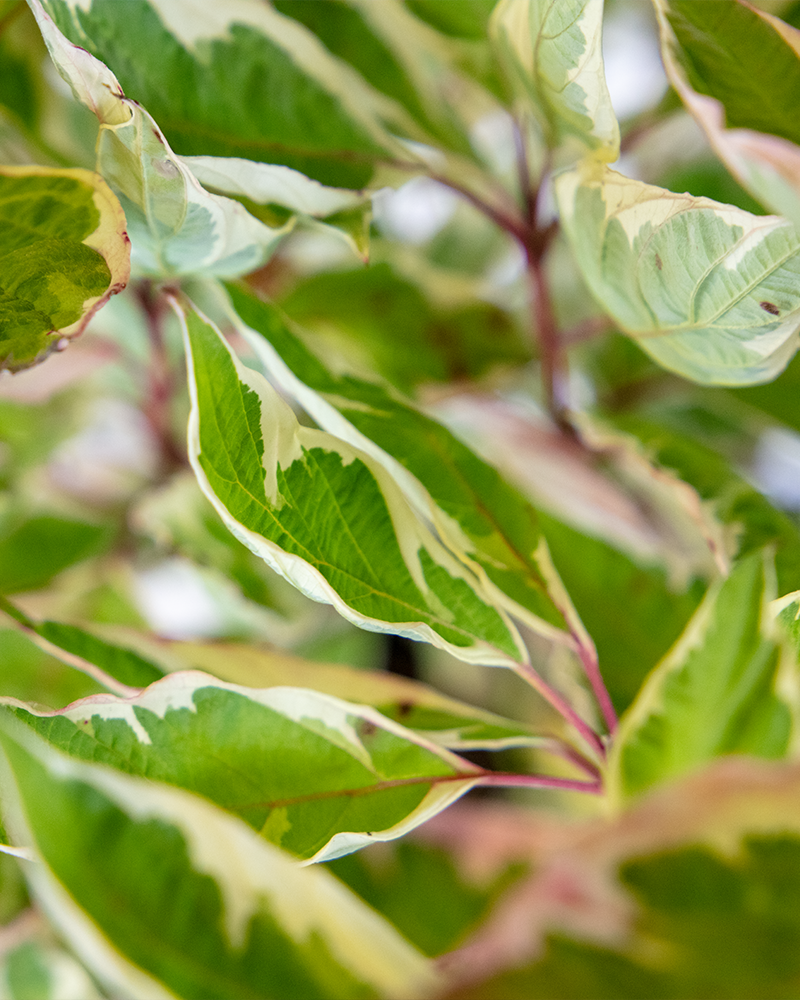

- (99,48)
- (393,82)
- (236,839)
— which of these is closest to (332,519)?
(236,839)

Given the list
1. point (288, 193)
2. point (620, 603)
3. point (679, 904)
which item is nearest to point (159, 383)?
point (288, 193)

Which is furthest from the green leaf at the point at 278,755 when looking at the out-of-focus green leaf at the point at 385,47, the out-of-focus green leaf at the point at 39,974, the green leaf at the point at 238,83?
the out-of-focus green leaf at the point at 385,47

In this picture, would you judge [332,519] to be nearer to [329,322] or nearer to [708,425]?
[329,322]

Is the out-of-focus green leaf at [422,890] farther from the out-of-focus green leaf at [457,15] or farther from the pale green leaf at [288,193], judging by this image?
the out-of-focus green leaf at [457,15]

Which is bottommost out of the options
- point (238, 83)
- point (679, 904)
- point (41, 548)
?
point (41, 548)

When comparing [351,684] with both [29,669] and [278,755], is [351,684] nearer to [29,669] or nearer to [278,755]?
[278,755]

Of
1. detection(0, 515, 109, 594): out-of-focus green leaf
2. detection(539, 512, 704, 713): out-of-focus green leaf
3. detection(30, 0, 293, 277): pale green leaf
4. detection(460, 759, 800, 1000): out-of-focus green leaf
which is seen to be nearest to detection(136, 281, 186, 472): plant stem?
detection(0, 515, 109, 594): out-of-focus green leaf
